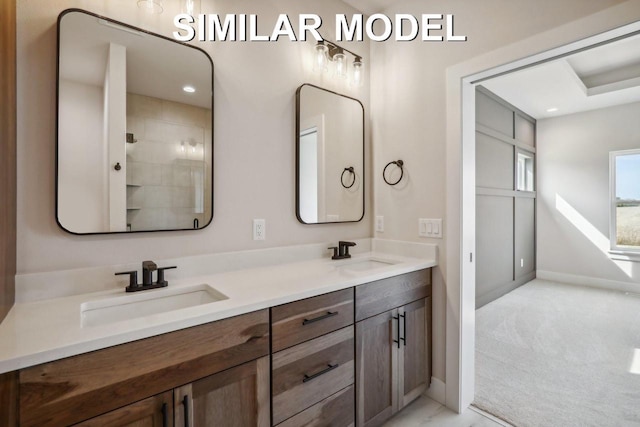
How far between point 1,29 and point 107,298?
98 cm

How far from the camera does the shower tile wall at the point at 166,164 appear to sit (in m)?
1.39

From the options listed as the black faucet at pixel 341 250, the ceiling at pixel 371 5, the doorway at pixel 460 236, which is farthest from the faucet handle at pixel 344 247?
the ceiling at pixel 371 5

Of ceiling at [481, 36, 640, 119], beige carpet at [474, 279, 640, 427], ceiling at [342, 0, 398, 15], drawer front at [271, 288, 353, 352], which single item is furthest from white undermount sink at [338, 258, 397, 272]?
ceiling at [481, 36, 640, 119]

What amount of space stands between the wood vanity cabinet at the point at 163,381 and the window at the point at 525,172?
4.92m

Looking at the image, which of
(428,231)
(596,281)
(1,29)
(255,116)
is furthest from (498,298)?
(1,29)

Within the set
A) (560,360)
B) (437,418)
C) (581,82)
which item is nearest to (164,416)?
(437,418)

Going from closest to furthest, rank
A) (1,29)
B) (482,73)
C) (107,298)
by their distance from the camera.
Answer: (1,29) → (107,298) → (482,73)

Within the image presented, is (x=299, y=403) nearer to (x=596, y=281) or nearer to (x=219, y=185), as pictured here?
(x=219, y=185)

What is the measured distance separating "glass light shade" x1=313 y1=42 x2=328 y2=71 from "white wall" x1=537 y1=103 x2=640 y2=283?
4.71 metres

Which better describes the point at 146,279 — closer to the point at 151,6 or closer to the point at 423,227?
the point at 151,6

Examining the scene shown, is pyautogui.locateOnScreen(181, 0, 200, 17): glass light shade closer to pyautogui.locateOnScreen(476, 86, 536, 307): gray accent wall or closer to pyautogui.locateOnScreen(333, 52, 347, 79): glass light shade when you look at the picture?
pyautogui.locateOnScreen(333, 52, 347, 79): glass light shade

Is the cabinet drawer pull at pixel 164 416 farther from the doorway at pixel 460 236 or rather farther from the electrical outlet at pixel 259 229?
the doorway at pixel 460 236

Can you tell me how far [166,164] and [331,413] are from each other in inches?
56.1

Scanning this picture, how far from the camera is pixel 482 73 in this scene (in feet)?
5.77
